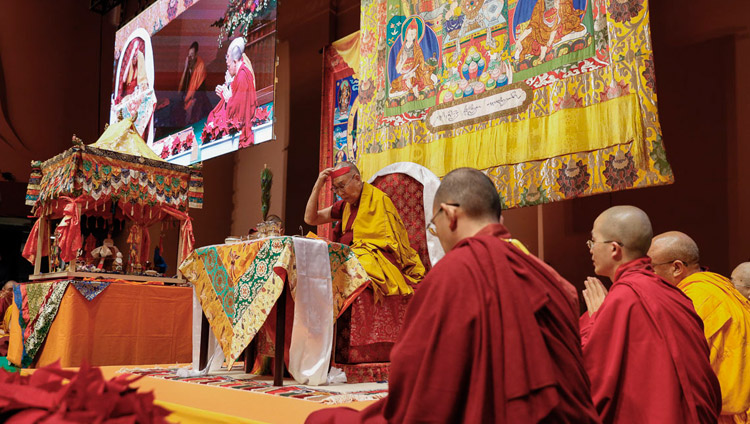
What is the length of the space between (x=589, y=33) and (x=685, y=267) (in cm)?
168

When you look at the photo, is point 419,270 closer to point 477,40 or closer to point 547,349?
point 477,40

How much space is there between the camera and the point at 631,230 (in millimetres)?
2244

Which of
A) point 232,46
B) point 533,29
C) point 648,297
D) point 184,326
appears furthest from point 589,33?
point 232,46

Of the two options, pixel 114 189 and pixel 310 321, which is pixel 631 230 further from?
pixel 114 189

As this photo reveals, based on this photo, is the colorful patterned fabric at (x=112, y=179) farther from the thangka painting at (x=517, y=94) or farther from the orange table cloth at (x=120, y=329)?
the thangka painting at (x=517, y=94)

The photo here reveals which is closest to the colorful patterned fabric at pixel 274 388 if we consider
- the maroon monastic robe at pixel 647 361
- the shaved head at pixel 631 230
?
the maroon monastic robe at pixel 647 361

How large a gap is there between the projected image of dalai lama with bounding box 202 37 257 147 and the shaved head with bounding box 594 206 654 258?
4793mm

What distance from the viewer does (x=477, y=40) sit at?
4.64 meters

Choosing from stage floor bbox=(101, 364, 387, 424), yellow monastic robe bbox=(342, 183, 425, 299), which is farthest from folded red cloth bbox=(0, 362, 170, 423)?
yellow monastic robe bbox=(342, 183, 425, 299)

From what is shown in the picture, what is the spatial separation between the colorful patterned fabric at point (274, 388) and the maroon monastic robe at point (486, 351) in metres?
1.43

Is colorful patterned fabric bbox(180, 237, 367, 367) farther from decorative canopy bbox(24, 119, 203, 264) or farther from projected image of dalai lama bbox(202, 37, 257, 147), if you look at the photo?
projected image of dalai lama bbox(202, 37, 257, 147)

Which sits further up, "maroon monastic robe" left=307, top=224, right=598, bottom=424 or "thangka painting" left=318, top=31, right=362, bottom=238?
"thangka painting" left=318, top=31, right=362, bottom=238

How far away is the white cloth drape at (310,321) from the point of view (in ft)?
11.3

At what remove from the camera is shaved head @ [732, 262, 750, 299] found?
350 cm
